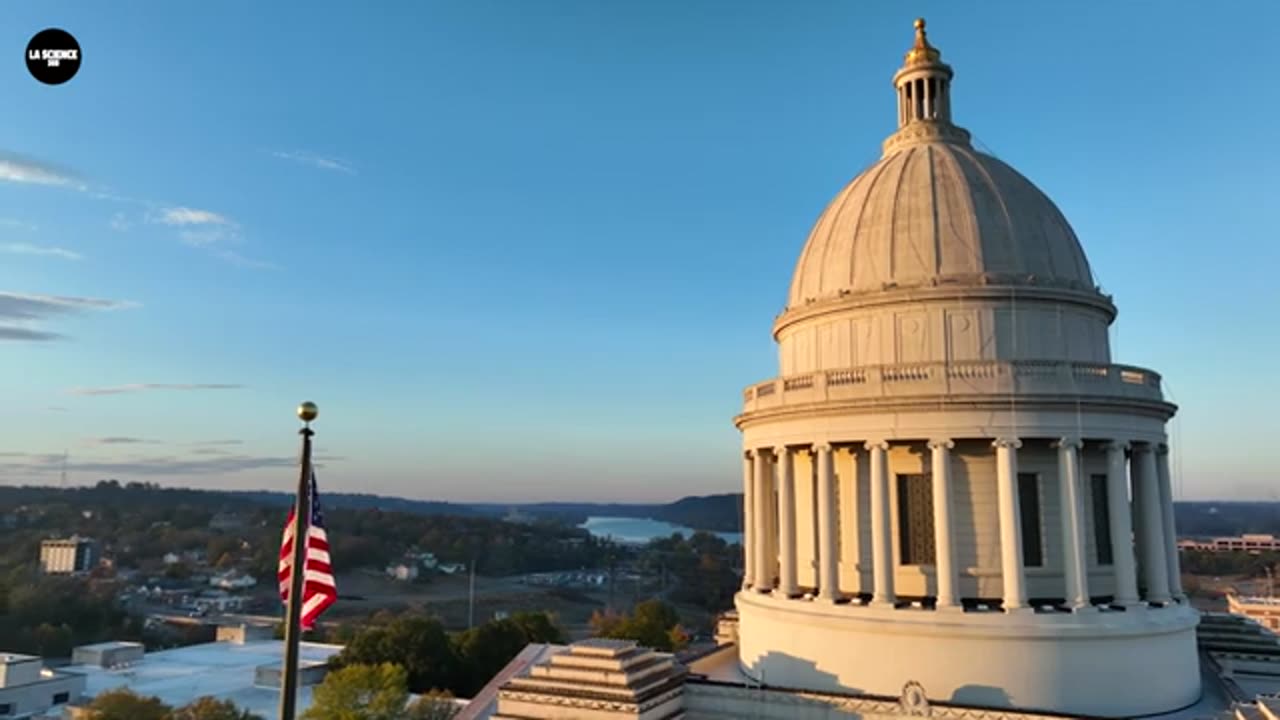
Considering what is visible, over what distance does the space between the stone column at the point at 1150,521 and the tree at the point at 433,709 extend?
39003 mm

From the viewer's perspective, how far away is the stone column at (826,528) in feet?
A: 105

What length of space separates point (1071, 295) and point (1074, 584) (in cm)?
1143

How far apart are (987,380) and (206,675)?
78.9 meters

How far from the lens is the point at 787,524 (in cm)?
3472

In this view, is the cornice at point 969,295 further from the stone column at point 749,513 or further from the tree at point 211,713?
the tree at point 211,713

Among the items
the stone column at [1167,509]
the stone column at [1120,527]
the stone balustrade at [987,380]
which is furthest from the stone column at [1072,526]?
the stone column at [1167,509]

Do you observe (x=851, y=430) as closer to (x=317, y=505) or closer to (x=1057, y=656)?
(x=1057, y=656)

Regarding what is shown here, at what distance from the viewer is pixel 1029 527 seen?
31.1m

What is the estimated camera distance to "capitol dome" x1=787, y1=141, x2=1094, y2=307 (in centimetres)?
3334

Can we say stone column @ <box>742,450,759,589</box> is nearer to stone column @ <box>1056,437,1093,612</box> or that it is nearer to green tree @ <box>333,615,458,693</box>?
stone column @ <box>1056,437,1093,612</box>

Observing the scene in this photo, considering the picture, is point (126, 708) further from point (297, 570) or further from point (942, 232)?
point (942, 232)

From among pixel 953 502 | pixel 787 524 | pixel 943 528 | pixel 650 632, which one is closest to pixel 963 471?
pixel 953 502

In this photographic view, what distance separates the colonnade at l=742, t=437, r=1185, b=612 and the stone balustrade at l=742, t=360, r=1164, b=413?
6.07 ft

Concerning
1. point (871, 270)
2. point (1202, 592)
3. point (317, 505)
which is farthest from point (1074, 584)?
point (1202, 592)
